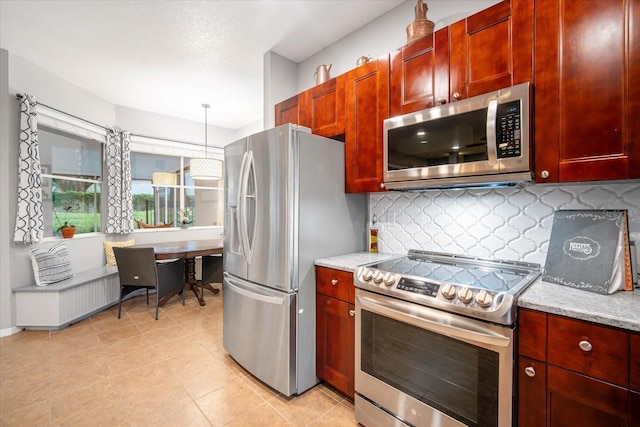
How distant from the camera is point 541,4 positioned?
4.52ft

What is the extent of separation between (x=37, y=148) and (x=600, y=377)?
493 centimetres

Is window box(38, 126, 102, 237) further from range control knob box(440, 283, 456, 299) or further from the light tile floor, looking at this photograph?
range control knob box(440, 283, 456, 299)

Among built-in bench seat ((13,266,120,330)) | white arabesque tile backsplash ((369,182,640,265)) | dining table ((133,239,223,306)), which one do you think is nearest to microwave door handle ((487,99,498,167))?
white arabesque tile backsplash ((369,182,640,265))

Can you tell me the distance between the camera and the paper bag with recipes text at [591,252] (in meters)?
1.26

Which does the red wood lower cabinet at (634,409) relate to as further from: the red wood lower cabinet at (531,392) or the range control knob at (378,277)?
the range control knob at (378,277)

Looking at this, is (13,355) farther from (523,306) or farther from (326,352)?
(523,306)

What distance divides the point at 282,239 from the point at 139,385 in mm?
1590

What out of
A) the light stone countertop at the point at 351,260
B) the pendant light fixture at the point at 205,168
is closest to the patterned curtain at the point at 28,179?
the pendant light fixture at the point at 205,168

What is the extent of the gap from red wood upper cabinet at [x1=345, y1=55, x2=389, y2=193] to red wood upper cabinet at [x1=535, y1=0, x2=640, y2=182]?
0.89m

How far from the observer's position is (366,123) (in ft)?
6.92

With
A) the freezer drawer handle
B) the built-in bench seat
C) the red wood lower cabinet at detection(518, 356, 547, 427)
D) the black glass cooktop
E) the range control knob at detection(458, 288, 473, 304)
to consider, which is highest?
the black glass cooktop

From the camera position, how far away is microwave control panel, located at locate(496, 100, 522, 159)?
1397 mm

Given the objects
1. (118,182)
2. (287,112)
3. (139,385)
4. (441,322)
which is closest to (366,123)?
(287,112)

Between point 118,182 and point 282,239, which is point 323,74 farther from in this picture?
point 118,182
